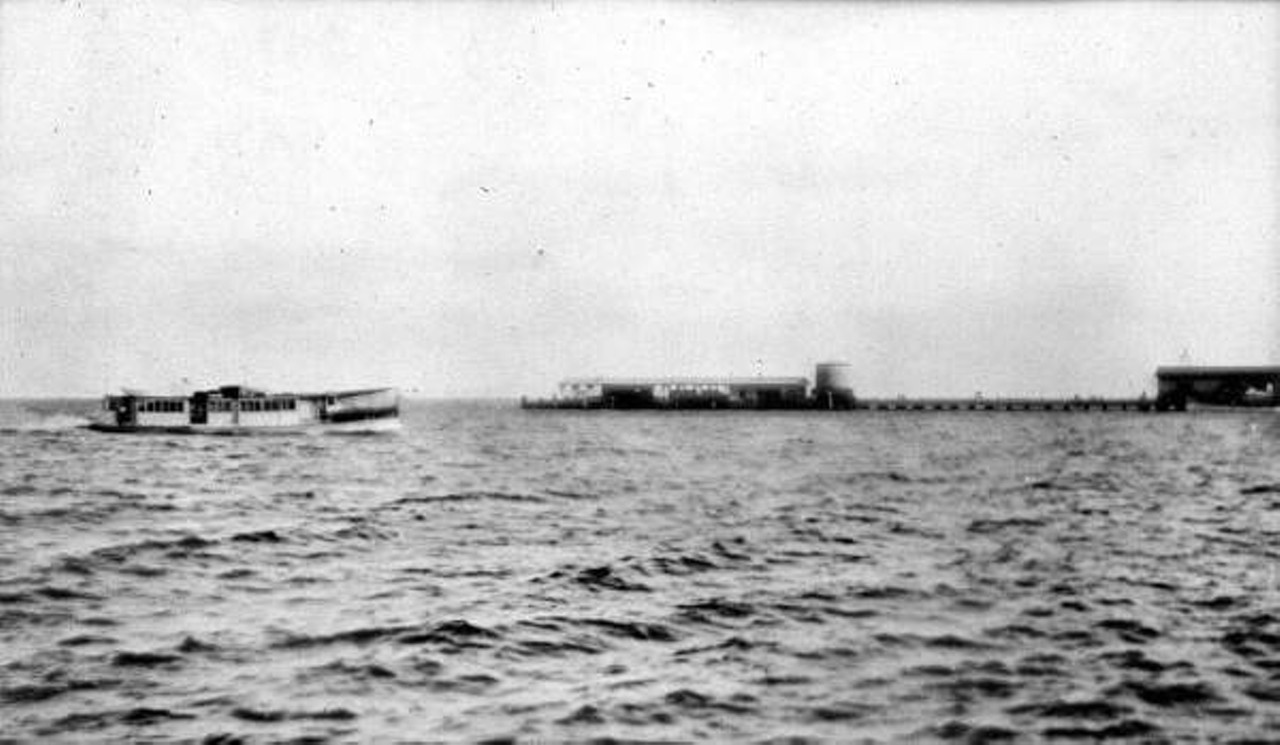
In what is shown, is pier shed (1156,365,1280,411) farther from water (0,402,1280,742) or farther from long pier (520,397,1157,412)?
water (0,402,1280,742)

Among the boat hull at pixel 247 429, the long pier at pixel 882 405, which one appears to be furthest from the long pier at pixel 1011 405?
the boat hull at pixel 247 429

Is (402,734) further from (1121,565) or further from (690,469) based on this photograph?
(690,469)

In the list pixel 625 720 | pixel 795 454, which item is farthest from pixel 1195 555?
pixel 795 454

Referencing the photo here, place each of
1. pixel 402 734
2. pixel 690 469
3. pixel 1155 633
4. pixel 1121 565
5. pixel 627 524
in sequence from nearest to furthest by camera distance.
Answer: pixel 402 734, pixel 1155 633, pixel 1121 565, pixel 627 524, pixel 690 469

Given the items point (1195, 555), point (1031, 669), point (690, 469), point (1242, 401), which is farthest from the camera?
point (1242, 401)

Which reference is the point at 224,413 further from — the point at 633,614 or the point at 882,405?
the point at 882,405

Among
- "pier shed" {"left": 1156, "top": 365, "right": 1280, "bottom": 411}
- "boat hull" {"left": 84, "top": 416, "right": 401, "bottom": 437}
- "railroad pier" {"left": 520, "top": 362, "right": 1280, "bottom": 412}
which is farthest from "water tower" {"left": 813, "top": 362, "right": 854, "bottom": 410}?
"boat hull" {"left": 84, "top": 416, "right": 401, "bottom": 437}

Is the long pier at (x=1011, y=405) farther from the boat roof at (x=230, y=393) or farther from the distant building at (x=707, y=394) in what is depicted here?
the boat roof at (x=230, y=393)
